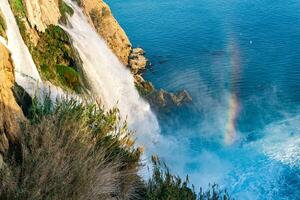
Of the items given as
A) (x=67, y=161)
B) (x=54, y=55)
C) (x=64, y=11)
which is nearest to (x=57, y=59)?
(x=54, y=55)

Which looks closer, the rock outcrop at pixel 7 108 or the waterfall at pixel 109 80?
the rock outcrop at pixel 7 108

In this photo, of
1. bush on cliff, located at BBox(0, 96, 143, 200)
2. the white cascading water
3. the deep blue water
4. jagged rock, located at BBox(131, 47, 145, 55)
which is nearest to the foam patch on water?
the deep blue water

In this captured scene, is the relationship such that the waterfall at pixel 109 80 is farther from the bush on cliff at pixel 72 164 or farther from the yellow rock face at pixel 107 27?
the bush on cliff at pixel 72 164

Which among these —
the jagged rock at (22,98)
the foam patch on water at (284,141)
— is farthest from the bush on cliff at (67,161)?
the foam patch on water at (284,141)

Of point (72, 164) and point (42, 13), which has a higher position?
point (42, 13)

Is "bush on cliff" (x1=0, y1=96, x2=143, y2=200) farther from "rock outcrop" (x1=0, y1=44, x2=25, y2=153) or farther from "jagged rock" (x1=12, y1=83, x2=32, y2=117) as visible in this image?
"jagged rock" (x1=12, y1=83, x2=32, y2=117)

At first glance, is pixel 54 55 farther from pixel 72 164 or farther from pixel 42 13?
pixel 72 164
